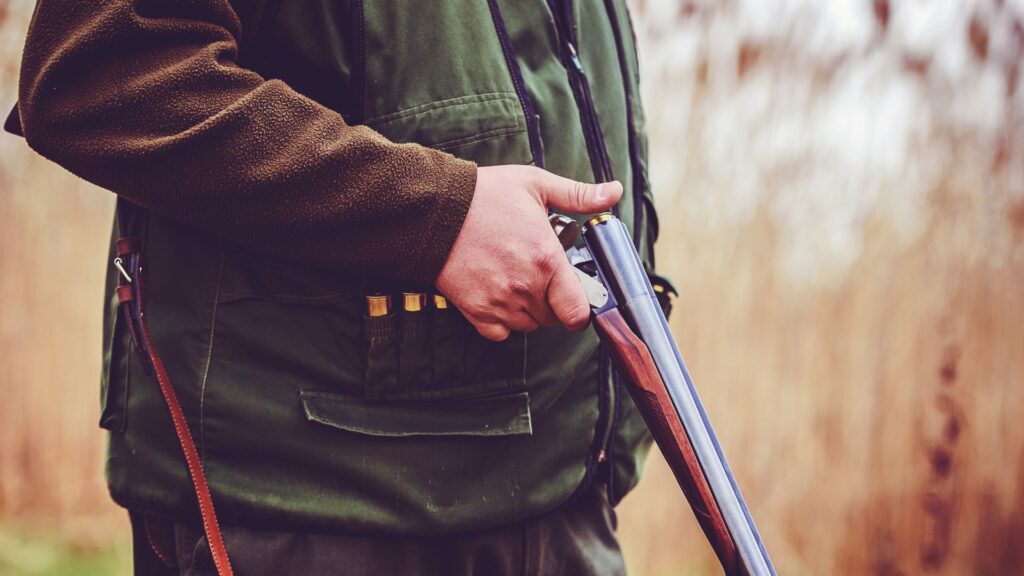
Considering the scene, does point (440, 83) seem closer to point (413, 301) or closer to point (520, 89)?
point (520, 89)

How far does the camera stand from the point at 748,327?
2.85 meters

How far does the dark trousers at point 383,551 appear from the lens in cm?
94

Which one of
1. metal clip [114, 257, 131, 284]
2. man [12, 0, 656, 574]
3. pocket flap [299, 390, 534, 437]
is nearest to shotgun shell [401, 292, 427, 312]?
man [12, 0, 656, 574]

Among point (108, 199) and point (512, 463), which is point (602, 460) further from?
point (108, 199)

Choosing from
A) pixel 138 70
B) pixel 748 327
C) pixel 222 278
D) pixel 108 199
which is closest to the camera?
pixel 138 70

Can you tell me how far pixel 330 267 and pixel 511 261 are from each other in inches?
7.4

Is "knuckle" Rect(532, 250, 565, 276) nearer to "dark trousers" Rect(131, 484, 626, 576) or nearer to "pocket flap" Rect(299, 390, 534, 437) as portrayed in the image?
"pocket flap" Rect(299, 390, 534, 437)

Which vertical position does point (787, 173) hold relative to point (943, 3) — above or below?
below

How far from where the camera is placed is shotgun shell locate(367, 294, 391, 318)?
93cm

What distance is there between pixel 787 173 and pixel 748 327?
0.51 metres

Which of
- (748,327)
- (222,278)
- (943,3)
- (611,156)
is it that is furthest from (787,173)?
(222,278)

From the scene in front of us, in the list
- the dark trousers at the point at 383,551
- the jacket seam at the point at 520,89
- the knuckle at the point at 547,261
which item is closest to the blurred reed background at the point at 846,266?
the dark trousers at the point at 383,551

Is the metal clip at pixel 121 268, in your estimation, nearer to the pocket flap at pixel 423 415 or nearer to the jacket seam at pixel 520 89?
the pocket flap at pixel 423 415

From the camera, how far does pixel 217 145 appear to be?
0.82m
